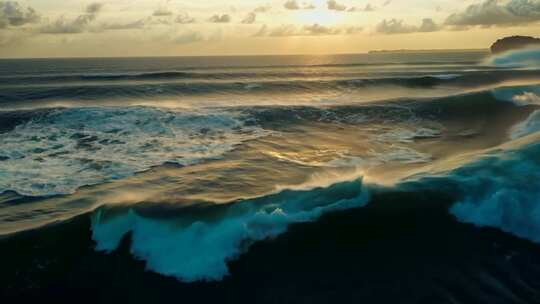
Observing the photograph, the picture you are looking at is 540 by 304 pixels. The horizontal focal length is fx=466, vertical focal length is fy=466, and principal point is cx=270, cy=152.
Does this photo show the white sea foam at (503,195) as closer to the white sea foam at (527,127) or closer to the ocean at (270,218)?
the ocean at (270,218)

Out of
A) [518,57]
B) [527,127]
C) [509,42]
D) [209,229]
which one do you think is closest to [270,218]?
[209,229]

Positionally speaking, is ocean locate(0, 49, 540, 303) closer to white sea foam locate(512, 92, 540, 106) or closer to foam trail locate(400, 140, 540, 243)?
foam trail locate(400, 140, 540, 243)

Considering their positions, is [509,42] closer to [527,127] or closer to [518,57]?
[518,57]

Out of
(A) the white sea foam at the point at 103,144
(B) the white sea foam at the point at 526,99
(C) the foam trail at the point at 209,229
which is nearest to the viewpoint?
(C) the foam trail at the point at 209,229

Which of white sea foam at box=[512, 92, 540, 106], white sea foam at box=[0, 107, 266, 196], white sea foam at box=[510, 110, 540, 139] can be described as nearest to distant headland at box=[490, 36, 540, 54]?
white sea foam at box=[512, 92, 540, 106]

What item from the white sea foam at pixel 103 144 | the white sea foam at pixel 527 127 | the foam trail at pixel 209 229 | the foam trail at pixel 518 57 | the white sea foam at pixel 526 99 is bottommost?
the foam trail at pixel 209 229

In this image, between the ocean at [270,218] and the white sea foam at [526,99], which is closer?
Answer: the ocean at [270,218]

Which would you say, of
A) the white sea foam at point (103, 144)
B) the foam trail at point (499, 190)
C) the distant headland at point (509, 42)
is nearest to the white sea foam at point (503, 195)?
the foam trail at point (499, 190)
